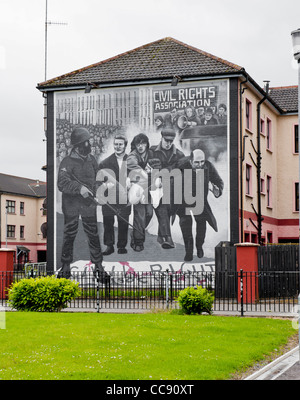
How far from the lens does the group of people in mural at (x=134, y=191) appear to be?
28.9 metres

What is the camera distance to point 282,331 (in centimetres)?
1518

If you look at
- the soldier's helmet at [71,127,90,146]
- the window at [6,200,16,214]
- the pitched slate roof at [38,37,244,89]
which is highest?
the pitched slate roof at [38,37,244,89]

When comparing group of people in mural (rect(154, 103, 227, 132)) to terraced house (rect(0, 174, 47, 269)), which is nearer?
group of people in mural (rect(154, 103, 227, 132))

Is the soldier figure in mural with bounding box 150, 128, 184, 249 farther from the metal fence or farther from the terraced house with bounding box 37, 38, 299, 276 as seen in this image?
the metal fence

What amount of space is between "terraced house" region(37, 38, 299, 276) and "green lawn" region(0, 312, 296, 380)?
11.5 metres

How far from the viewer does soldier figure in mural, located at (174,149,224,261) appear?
94.1 ft

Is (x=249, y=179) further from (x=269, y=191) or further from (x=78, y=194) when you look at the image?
(x=78, y=194)

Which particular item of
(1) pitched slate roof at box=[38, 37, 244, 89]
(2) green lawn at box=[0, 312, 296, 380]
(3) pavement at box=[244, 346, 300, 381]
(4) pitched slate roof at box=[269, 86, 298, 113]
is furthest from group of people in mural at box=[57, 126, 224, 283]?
(3) pavement at box=[244, 346, 300, 381]

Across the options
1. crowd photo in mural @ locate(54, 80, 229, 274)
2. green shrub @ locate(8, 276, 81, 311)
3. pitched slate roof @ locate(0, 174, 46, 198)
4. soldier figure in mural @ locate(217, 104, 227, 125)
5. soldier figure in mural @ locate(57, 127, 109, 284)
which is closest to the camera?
green shrub @ locate(8, 276, 81, 311)

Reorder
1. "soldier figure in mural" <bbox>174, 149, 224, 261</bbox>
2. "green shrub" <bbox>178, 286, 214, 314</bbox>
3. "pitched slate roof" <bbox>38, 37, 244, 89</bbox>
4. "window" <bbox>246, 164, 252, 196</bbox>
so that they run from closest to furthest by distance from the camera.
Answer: "green shrub" <bbox>178, 286, 214, 314</bbox> < "soldier figure in mural" <bbox>174, 149, 224, 261</bbox> < "pitched slate roof" <bbox>38, 37, 244, 89</bbox> < "window" <bbox>246, 164, 252, 196</bbox>

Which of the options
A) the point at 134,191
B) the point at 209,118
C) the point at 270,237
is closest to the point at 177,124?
the point at 209,118
